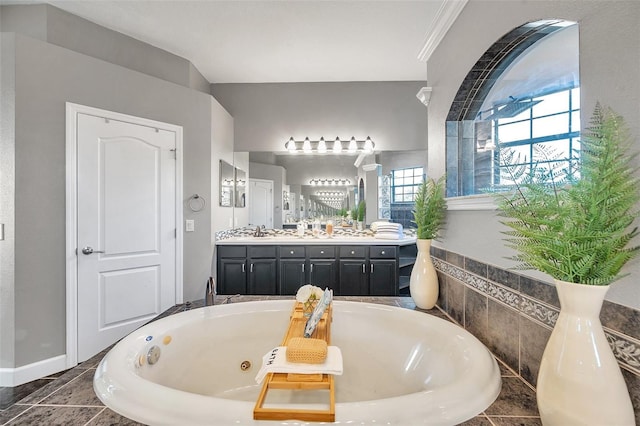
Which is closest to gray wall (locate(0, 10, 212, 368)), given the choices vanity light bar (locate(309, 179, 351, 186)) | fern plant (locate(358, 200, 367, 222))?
vanity light bar (locate(309, 179, 351, 186))

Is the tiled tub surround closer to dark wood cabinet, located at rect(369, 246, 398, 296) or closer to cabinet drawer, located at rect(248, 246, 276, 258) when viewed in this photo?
dark wood cabinet, located at rect(369, 246, 398, 296)

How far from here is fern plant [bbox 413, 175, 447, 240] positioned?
1.71 m

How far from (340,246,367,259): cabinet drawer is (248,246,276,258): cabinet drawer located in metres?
0.80

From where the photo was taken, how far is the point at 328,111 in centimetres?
351

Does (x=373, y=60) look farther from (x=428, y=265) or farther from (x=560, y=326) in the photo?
(x=560, y=326)

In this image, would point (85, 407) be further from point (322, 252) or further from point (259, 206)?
point (259, 206)

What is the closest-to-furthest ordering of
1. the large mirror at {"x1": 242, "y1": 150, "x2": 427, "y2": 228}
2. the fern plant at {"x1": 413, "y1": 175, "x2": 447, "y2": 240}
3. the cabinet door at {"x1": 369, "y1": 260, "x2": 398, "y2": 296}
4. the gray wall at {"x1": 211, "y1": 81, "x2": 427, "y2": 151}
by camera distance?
1. the fern plant at {"x1": 413, "y1": 175, "x2": 447, "y2": 240}
2. the cabinet door at {"x1": 369, "y1": 260, "x2": 398, "y2": 296}
3. the gray wall at {"x1": 211, "y1": 81, "x2": 427, "y2": 151}
4. the large mirror at {"x1": 242, "y1": 150, "x2": 427, "y2": 228}

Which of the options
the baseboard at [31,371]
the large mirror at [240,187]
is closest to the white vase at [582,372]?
the baseboard at [31,371]

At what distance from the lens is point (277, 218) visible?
3686 mm

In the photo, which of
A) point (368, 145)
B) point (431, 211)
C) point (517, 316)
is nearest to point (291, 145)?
point (368, 145)

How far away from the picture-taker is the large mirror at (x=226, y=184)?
3.24m

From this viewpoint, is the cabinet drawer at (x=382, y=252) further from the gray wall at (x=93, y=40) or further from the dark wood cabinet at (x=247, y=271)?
the gray wall at (x=93, y=40)

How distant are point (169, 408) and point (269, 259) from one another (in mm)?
2274

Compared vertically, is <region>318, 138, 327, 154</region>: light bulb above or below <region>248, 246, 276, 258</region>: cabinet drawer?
above
